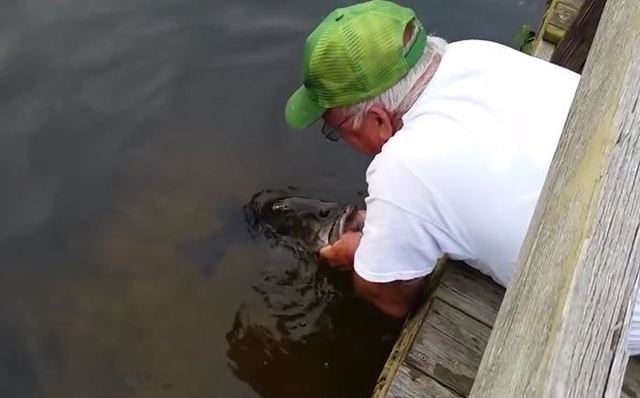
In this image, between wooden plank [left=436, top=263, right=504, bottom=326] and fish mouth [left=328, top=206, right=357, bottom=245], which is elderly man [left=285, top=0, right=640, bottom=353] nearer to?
wooden plank [left=436, top=263, right=504, bottom=326]

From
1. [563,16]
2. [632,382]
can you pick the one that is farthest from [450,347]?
[563,16]

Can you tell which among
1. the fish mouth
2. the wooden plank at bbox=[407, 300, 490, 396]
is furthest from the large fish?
the wooden plank at bbox=[407, 300, 490, 396]

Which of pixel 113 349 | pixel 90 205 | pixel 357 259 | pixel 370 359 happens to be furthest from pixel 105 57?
pixel 357 259

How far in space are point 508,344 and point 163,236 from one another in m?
3.08

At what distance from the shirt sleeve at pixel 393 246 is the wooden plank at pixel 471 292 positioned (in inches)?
5.5

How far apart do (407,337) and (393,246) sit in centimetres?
35

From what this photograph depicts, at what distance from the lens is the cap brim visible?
310cm

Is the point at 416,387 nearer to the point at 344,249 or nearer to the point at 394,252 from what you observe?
the point at 394,252

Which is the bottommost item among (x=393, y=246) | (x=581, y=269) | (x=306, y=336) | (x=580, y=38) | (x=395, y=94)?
(x=306, y=336)

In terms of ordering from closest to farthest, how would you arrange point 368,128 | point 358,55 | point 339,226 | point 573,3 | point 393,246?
1. point 393,246
2. point 358,55
3. point 368,128
4. point 339,226
5. point 573,3

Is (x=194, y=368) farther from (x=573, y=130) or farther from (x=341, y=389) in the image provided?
(x=573, y=130)

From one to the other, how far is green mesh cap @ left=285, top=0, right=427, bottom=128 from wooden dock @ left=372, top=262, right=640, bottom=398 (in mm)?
638

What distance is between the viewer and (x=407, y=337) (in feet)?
9.64

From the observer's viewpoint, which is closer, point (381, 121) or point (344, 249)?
point (381, 121)
